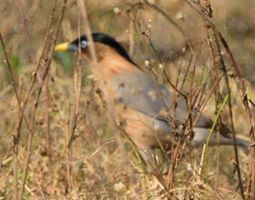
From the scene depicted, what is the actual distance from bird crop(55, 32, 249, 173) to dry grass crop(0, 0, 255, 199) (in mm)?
115

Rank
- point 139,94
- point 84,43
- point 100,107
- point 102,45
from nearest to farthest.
Answer: point 139,94 < point 100,107 < point 84,43 < point 102,45

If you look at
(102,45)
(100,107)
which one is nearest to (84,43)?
(102,45)

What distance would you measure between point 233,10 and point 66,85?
289cm

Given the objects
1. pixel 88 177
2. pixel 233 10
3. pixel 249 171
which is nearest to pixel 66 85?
pixel 88 177

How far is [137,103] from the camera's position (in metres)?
8.23

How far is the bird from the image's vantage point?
299 inches

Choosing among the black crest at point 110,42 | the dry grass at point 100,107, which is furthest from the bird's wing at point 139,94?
the black crest at point 110,42

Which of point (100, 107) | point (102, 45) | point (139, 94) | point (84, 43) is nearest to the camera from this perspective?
point (139, 94)

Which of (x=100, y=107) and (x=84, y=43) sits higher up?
(x=84, y=43)

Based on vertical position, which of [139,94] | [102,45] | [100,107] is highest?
[102,45]

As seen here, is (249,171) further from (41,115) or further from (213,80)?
(41,115)

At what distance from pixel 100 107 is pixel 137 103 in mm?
265

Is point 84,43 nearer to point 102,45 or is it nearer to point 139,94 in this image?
point 102,45

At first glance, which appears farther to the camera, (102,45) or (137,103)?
(102,45)
